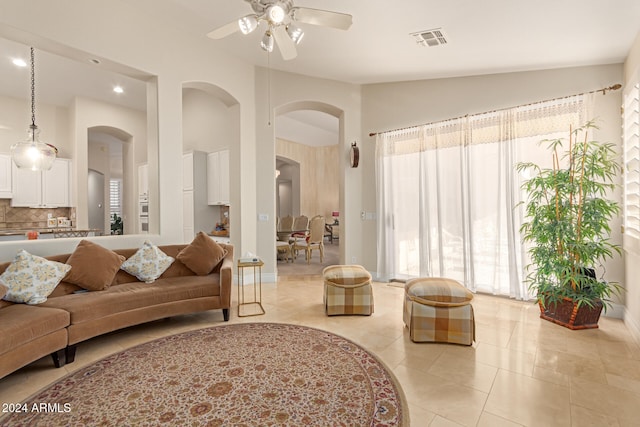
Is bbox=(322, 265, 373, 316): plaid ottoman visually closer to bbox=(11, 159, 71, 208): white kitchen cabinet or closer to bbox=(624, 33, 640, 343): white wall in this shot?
bbox=(624, 33, 640, 343): white wall

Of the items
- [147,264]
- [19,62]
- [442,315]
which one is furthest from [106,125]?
[442,315]

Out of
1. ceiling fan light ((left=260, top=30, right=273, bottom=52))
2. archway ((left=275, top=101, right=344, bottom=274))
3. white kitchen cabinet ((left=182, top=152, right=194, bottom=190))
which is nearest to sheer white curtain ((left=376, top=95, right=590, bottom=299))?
ceiling fan light ((left=260, top=30, right=273, bottom=52))

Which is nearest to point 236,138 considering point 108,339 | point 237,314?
point 237,314

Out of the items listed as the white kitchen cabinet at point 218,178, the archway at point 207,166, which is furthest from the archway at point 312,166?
the white kitchen cabinet at point 218,178

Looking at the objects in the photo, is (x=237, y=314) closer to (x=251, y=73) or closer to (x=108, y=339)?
(x=108, y=339)

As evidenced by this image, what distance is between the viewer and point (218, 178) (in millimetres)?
5988

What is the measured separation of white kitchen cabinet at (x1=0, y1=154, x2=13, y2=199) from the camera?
5.87m

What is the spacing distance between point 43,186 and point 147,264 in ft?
16.0

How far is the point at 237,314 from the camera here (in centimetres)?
361

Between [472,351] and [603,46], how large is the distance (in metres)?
3.35

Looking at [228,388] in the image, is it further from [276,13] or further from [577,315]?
[577,315]

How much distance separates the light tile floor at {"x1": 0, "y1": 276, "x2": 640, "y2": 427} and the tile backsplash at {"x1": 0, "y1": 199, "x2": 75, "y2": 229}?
5223 mm

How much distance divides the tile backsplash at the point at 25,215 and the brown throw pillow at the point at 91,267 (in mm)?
Answer: 4630

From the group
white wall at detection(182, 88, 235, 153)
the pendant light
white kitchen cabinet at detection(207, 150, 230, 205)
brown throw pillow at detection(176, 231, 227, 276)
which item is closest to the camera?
brown throw pillow at detection(176, 231, 227, 276)
